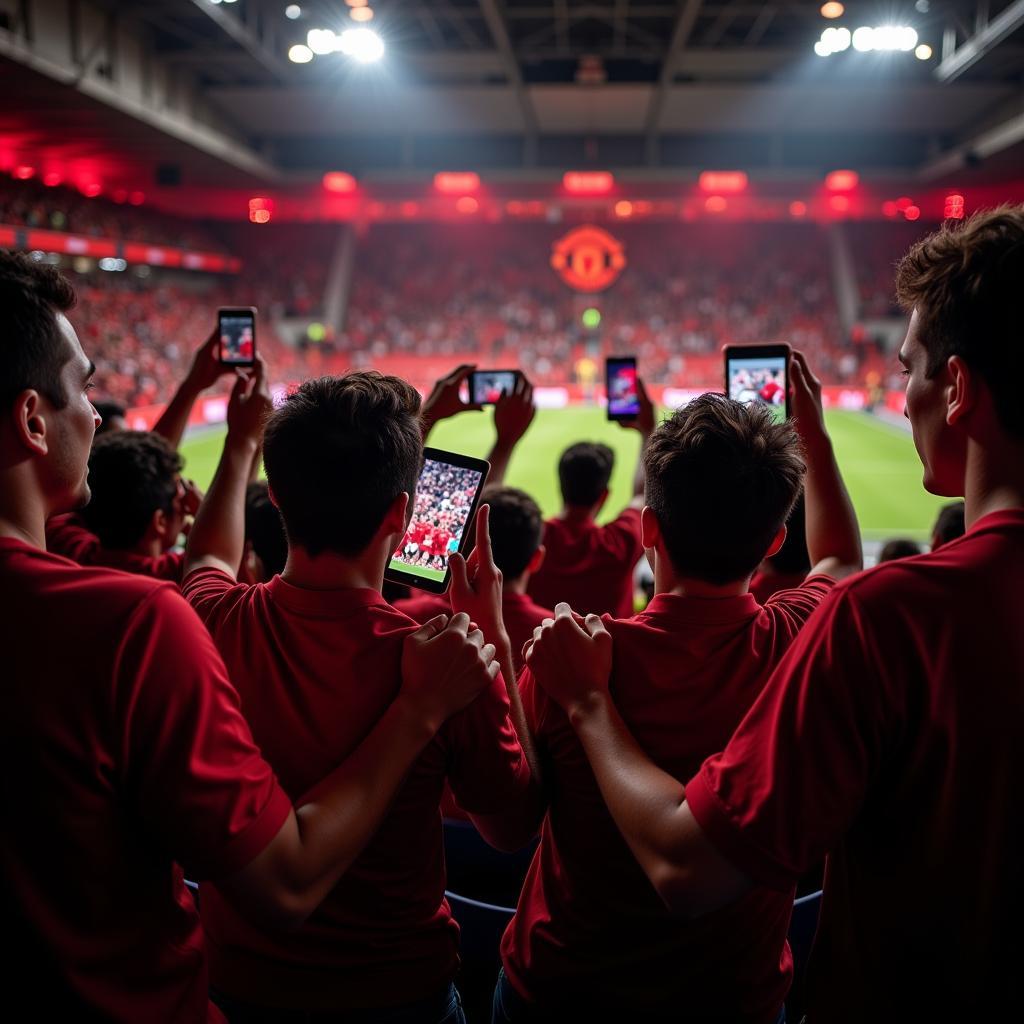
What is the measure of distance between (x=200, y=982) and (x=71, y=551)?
2.40 m

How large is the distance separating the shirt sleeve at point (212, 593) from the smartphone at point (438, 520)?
513 millimetres

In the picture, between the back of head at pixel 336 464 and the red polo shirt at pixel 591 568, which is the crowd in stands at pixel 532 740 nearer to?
the back of head at pixel 336 464

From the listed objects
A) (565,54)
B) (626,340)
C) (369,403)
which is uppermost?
(565,54)

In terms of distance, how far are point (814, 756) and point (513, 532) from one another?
2.29 meters

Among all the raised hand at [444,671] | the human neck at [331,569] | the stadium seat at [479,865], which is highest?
the human neck at [331,569]

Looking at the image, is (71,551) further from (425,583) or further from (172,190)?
(172,190)

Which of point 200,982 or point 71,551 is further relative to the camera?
point 71,551

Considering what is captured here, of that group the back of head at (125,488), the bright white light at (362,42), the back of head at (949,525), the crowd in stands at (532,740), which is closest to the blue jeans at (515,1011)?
the crowd in stands at (532,740)

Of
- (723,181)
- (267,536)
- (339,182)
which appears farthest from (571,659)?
(339,182)

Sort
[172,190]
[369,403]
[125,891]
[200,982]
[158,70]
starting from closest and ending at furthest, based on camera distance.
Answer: [125,891] < [200,982] < [369,403] < [158,70] < [172,190]

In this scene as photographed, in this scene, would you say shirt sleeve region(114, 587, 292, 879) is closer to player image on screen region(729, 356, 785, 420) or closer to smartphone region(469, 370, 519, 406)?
player image on screen region(729, 356, 785, 420)

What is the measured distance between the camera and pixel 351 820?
4.88ft

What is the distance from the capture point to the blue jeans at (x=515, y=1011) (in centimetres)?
176

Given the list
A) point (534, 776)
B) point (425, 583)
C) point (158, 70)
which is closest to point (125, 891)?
point (534, 776)
